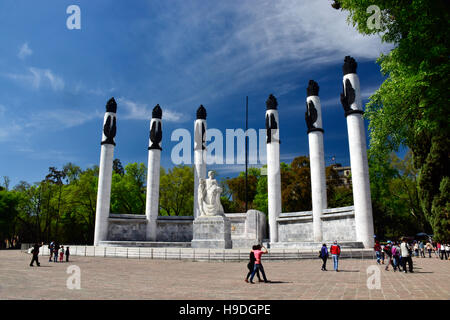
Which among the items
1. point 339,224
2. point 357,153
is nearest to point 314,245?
point 339,224

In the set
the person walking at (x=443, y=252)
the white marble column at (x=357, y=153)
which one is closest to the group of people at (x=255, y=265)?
the person walking at (x=443, y=252)

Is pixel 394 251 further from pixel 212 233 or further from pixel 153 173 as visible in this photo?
pixel 153 173

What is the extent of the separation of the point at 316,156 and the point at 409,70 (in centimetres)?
1933

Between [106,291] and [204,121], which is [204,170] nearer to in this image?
[204,121]

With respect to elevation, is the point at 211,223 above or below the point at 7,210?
below

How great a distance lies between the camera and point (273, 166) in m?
34.2

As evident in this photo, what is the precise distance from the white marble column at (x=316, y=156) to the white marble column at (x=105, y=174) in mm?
22834

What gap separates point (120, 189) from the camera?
4756cm

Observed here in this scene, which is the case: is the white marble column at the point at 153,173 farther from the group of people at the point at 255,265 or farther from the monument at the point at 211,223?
the group of people at the point at 255,265

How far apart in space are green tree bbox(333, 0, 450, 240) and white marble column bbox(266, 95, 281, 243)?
17358mm

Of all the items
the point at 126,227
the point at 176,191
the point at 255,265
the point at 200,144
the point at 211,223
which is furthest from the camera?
the point at 176,191

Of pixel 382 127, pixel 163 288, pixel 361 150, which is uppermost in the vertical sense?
pixel 361 150
